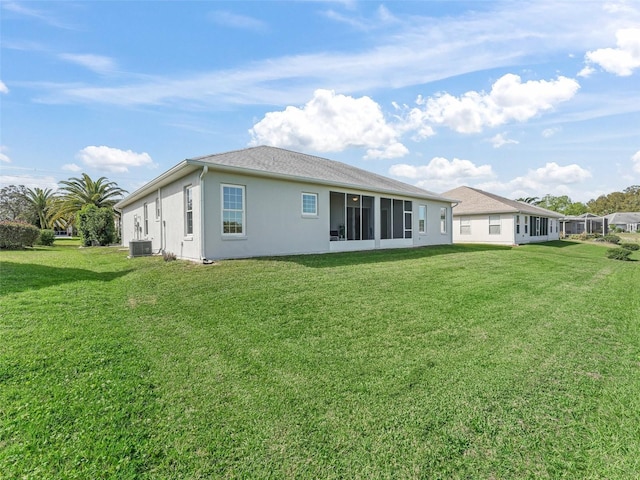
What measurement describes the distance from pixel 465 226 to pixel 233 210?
73.4ft

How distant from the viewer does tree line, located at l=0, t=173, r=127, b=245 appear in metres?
21.8

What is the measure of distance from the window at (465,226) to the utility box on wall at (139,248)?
23.5 m

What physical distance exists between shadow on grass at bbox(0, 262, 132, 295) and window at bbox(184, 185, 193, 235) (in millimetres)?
2202

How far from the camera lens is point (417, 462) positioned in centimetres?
240

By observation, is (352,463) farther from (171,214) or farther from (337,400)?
(171,214)

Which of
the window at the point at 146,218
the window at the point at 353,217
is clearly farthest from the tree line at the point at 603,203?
the window at the point at 146,218

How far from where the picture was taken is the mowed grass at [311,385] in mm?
2396

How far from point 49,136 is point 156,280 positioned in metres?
9.76

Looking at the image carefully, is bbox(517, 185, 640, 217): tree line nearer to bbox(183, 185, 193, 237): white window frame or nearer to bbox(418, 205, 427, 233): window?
bbox(418, 205, 427, 233): window

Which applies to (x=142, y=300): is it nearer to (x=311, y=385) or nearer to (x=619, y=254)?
(x=311, y=385)

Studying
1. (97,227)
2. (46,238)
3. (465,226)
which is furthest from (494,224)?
(46,238)

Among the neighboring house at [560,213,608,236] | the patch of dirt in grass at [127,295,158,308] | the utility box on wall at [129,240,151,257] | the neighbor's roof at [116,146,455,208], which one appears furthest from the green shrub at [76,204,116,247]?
the neighboring house at [560,213,608,236]

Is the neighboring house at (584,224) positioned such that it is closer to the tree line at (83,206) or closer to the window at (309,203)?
the window at (309,203)

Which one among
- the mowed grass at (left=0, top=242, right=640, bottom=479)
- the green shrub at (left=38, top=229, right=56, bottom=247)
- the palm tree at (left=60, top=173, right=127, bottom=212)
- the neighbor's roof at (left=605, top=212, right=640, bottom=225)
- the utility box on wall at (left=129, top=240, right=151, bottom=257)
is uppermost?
the palm tree at (left=60, top=173, right=127, bottom=212)
